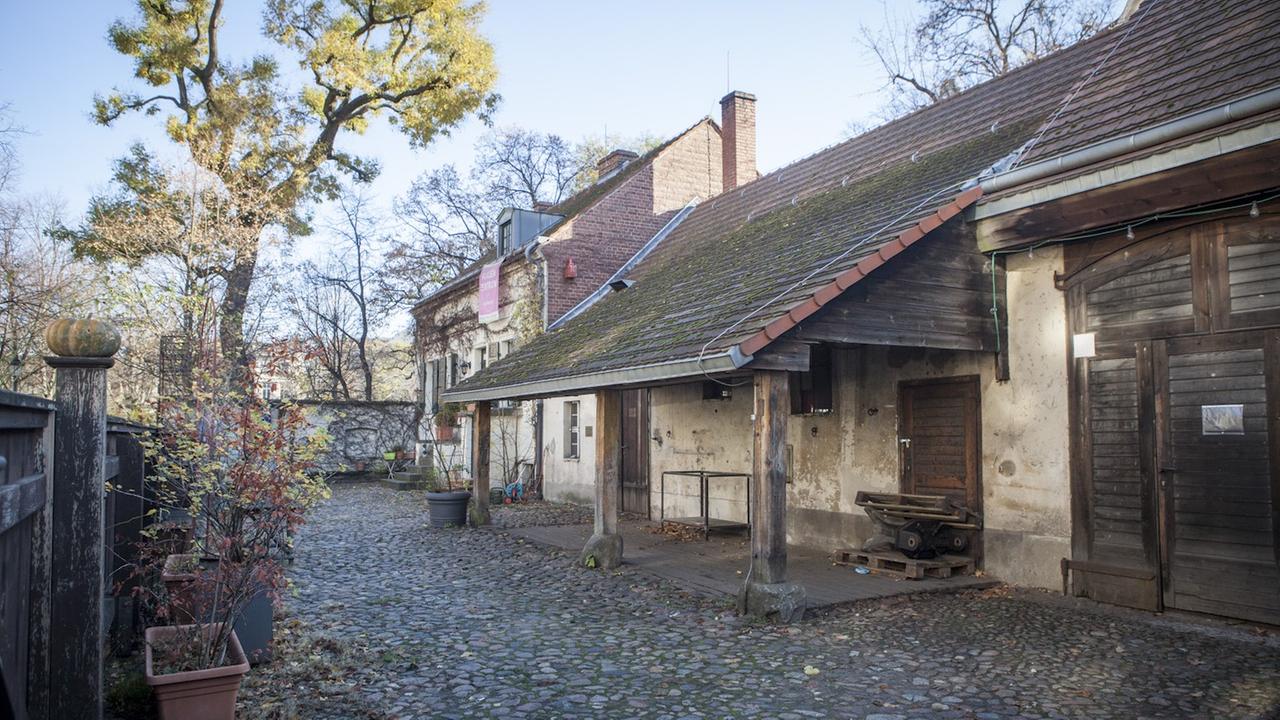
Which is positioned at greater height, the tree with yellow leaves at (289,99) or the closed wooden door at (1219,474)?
the tree with yellow leaves at (289,99)

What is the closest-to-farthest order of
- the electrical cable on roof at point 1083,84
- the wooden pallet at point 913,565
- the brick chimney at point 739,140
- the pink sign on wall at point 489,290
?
the electrical cable on roof at point 1083,84, the wooden pallet at point 913,565, the brick chimney at point 739,140, the pink sign on wall at point 489,290

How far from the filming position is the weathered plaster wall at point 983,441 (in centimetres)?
817

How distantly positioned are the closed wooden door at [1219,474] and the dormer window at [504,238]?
1660cm

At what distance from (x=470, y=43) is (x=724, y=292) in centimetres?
1508

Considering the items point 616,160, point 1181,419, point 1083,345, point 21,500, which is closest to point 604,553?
point 1083,345

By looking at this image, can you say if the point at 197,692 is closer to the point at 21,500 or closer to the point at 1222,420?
the point at 21,500

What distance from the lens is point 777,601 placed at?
24.1 feet

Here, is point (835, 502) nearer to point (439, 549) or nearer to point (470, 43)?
point (439, 549)

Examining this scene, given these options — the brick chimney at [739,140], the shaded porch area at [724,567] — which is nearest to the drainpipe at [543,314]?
the brick chimney at [739,140]

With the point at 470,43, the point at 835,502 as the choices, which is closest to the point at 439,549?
the point at 835,502

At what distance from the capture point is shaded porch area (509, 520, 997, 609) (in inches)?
324

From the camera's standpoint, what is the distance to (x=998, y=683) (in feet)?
18.2

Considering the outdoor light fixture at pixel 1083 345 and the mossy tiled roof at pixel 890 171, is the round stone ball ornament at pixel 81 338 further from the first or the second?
the outdoor light fixture at pixel 1083 345

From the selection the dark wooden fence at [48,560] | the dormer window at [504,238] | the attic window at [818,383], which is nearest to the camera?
the dark wooden fence at [48,560]
